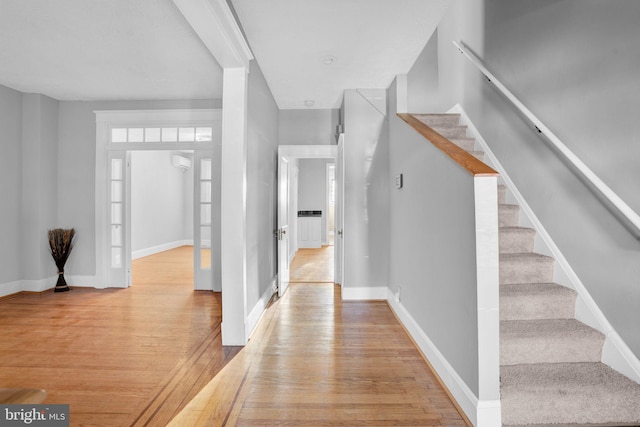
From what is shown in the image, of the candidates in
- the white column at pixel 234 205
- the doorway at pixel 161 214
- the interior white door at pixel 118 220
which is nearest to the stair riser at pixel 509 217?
the white column at pixel 234 205

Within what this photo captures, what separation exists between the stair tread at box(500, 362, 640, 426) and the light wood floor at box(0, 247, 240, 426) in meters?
1.85

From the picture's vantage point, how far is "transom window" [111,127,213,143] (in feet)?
13.9

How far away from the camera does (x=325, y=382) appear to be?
76.4 inches

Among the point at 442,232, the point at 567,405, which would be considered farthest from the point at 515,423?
the point at 442,232

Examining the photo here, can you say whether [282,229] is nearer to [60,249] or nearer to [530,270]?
[530,270]

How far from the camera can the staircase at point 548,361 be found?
143 cm

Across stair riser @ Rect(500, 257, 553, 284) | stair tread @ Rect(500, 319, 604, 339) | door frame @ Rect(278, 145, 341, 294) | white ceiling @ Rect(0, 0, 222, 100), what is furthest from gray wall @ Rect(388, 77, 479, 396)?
white ceiling @ Rect(0, 0, 222, 100)

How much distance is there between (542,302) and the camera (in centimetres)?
185

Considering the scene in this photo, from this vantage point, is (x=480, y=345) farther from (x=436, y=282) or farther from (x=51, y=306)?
(x=51, y=306)

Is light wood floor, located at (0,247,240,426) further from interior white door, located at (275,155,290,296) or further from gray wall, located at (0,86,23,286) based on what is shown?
interior white door, located at (275,155,290,296)

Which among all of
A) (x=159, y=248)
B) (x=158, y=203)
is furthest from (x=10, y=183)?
(x=159, y=248)

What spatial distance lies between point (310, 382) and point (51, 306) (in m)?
3.47

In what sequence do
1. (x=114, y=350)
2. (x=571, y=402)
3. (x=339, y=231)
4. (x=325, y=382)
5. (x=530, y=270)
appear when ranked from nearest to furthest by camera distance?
(x=571, y=402)
(x=325, y=382)
(x=530, y=270)
(x=114, y=350)
(x=339, y=231)

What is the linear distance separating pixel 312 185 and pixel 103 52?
19.5 ft
